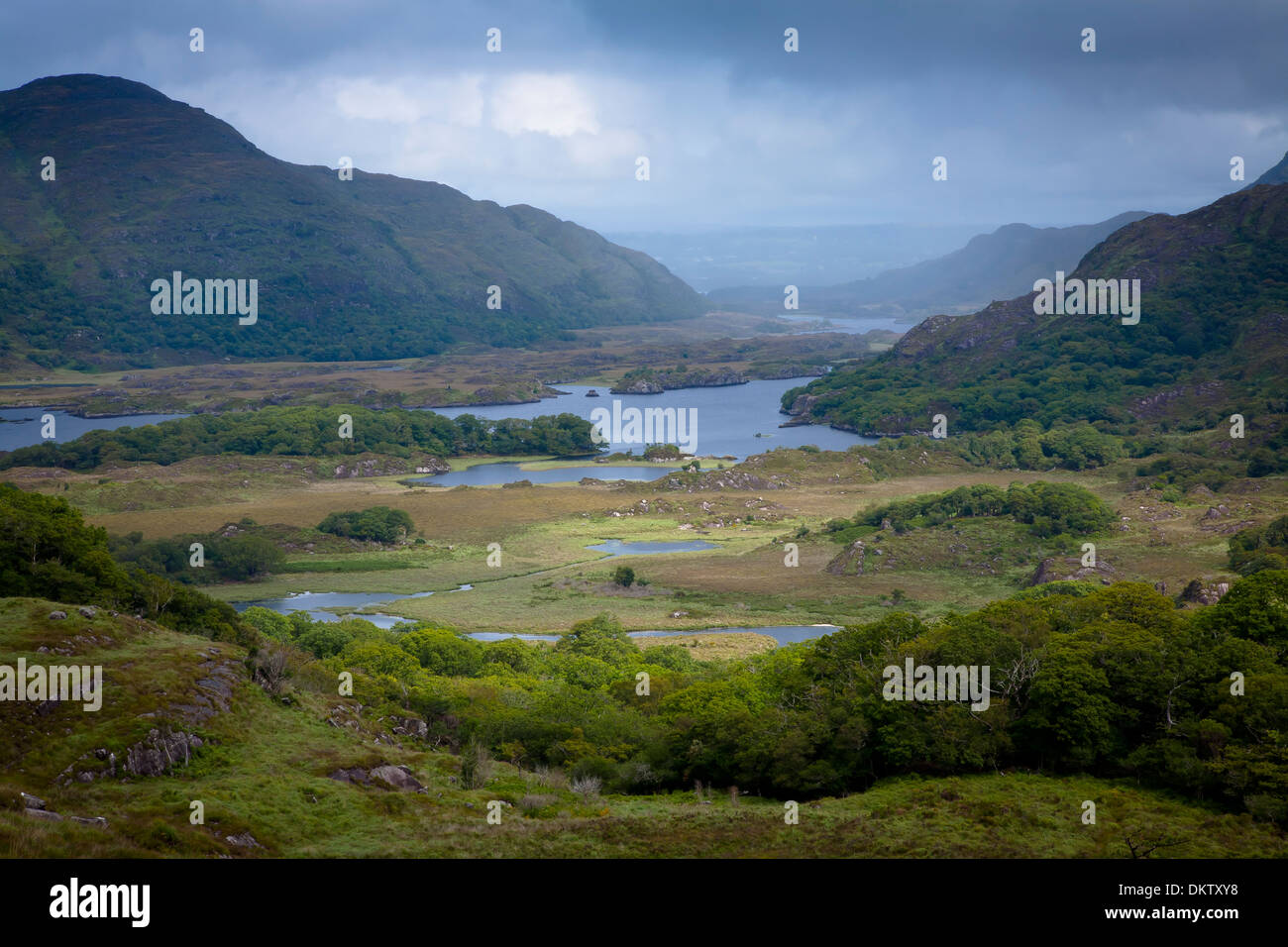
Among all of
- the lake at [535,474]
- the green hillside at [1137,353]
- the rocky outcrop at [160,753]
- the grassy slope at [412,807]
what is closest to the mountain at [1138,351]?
the green hillside at [1137,353]

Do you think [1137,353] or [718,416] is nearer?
[1137,353]

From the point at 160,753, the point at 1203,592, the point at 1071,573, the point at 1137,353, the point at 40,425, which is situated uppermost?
the point at 1137,353

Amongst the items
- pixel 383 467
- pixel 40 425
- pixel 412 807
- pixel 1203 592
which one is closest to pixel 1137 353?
pixel 383 467

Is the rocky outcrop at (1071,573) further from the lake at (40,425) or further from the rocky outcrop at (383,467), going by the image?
the lake at (40,425)

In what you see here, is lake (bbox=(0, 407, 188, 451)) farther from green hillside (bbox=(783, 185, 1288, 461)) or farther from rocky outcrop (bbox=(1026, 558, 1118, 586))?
rocky outcrop (bbox=(1026, 558, 1118, 586))

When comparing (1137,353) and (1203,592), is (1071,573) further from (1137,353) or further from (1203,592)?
(1137,353)

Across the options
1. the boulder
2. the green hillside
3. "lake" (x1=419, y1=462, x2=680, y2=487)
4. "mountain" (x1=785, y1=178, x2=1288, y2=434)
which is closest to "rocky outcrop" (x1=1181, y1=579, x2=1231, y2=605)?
the boulder

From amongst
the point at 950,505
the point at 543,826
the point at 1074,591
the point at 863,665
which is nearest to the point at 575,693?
the point at 863,665
